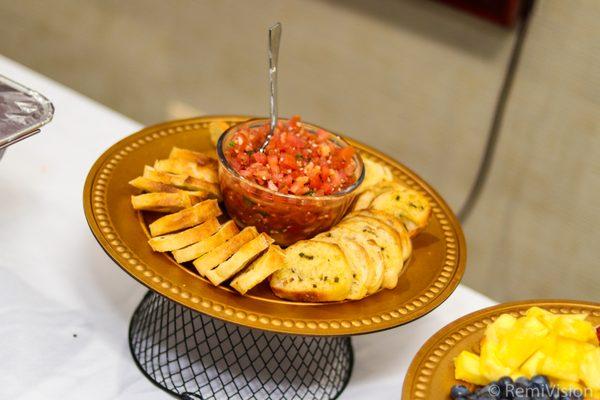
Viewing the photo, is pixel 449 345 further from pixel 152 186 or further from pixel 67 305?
pixel 67 305

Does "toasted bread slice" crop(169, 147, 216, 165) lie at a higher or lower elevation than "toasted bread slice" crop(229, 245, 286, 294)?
higher

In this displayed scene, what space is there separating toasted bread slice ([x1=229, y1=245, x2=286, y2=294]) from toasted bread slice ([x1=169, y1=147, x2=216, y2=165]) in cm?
26

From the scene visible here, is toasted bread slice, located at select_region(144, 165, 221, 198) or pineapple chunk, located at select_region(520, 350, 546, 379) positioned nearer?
pineapple chunk, located at select_region(520, 350, 546, 379)

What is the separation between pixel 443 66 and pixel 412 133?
0.82 feet

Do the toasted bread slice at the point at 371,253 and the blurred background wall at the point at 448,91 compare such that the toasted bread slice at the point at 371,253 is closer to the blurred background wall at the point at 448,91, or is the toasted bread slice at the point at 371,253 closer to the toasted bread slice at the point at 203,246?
the toasted bread slice at the point at 203,246

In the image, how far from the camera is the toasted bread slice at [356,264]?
1.03m

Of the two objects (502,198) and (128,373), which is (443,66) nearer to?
(502,198)

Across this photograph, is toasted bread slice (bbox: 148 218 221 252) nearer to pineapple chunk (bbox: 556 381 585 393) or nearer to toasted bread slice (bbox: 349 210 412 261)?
toasted bread slice (bbox: 349 210 412 261)

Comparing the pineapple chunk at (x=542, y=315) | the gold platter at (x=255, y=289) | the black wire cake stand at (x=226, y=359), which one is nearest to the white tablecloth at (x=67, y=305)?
the black wire cake stand at (x=226, y=359)

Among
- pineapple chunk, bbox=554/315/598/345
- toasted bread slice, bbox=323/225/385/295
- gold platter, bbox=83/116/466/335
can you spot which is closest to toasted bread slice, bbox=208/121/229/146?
gold platter, bbox=83/116/466/335

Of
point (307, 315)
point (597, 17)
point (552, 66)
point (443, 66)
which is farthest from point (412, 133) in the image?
point (307, 315)

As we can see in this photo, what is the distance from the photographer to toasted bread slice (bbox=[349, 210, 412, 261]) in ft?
3.70

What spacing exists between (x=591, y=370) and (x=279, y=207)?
1.54 ft

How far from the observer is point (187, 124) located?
138cm
